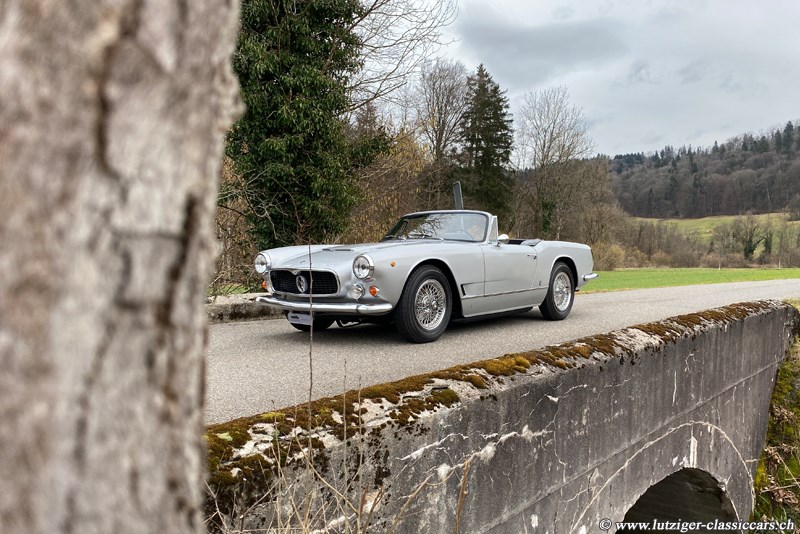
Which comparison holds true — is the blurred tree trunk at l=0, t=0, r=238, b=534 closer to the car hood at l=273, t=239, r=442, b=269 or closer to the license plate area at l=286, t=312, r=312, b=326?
the car hood at l=273, t=239, r=442, b=269

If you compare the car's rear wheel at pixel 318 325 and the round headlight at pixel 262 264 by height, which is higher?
the round headlight at pixel 262 264

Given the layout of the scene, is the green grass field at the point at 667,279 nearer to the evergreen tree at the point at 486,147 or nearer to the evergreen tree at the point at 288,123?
the evergreen tree at the point at 288,123

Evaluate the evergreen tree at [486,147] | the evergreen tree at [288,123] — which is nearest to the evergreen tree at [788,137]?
the evergreen tree at [486,147]

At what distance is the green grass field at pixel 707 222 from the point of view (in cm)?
6077

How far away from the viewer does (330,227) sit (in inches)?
468

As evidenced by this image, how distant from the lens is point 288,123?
1105 cm

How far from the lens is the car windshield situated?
6.38 metres

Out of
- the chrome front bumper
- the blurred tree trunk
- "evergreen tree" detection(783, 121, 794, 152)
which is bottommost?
the chrome front bumper

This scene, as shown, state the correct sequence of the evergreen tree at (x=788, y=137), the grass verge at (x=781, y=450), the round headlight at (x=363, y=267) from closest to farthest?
the round headlight at (x=363, y=267) < the grass verge at (x=781, y=450) < the evergreen tree at (x=788, y=137)

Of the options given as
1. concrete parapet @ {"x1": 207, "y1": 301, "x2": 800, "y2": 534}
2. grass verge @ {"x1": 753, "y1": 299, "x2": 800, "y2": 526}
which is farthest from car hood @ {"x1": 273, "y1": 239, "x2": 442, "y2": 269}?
grass verge @ {"x1": 753, "y1": 299, "x2": 800, "y2": 526}

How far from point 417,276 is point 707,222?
268ft

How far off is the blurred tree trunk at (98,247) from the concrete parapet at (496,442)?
1.47 metres

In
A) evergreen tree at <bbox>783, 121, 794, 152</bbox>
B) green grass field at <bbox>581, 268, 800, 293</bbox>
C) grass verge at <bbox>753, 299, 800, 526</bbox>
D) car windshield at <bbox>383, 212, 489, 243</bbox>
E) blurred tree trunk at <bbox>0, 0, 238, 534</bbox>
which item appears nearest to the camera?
blurred tree trunk at <bbox>0, 0, 238, 534</bbox>

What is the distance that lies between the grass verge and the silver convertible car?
4831 mm
